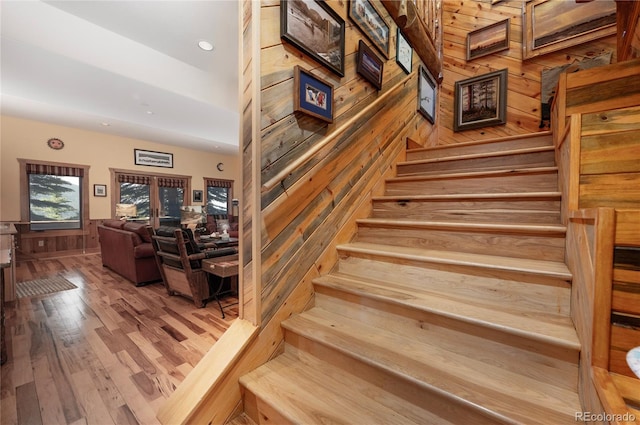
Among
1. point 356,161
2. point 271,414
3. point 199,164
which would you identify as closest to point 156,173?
point 199,164

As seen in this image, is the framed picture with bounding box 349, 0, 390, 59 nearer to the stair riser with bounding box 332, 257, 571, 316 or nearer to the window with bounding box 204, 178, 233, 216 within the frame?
the stair riser with bounding box 332, 257, 571, 316

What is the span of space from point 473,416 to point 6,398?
8.63 ft

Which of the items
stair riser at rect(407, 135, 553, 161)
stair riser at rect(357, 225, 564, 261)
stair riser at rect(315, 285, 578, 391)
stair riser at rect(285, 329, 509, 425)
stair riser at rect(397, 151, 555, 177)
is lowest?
stair riser at rect(285, 329, 509, 425)

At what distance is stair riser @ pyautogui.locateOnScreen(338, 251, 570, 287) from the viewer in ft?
3.97

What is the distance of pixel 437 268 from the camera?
1.47 meters

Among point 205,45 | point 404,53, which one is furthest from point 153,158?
point 404,53

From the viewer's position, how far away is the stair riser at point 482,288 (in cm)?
118

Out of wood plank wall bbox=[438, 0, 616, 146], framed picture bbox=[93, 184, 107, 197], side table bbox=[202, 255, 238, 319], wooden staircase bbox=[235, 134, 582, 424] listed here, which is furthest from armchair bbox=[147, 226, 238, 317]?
framed picture bbox=[93, 184, 107, 197]

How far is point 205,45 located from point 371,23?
2.31 meters

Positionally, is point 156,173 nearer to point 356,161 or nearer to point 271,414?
point 356,161

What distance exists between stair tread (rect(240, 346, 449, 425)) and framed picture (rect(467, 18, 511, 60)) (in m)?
4.47

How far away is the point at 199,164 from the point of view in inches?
357

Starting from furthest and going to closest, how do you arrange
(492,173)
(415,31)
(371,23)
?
(415,31), (371,23), (492,173)

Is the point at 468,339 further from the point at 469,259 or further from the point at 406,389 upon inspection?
the point at 469,259
